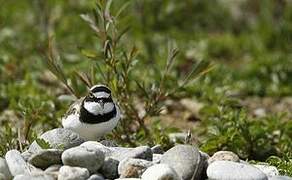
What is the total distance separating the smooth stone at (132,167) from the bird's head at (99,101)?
1.62 feet

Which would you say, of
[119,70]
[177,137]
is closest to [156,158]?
[177,137]

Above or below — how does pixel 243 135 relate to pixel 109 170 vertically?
below

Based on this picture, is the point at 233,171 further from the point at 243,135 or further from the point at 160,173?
the point at 243,135

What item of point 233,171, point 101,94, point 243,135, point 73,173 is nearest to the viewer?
point 73,173

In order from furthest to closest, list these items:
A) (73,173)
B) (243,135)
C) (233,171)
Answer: (243,135)
(233,171)
(73,173)

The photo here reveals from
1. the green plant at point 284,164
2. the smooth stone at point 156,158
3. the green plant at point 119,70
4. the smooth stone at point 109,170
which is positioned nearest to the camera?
the smooth stone at point 109,170

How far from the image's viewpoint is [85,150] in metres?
3.77

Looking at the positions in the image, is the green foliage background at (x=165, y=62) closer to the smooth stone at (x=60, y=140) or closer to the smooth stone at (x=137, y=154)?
the smooth stone at (x=60, y=140)

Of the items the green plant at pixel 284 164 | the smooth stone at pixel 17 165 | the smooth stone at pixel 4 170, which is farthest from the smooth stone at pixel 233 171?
the smooth stone at pixel 4 170

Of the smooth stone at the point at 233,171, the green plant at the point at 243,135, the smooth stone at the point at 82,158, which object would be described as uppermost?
the smooth stone at the point at 82,158

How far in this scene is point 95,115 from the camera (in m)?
4.32

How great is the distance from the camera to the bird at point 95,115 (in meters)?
4.29

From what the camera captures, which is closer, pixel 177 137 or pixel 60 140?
pixel 60 140

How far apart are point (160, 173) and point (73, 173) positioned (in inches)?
15.0
